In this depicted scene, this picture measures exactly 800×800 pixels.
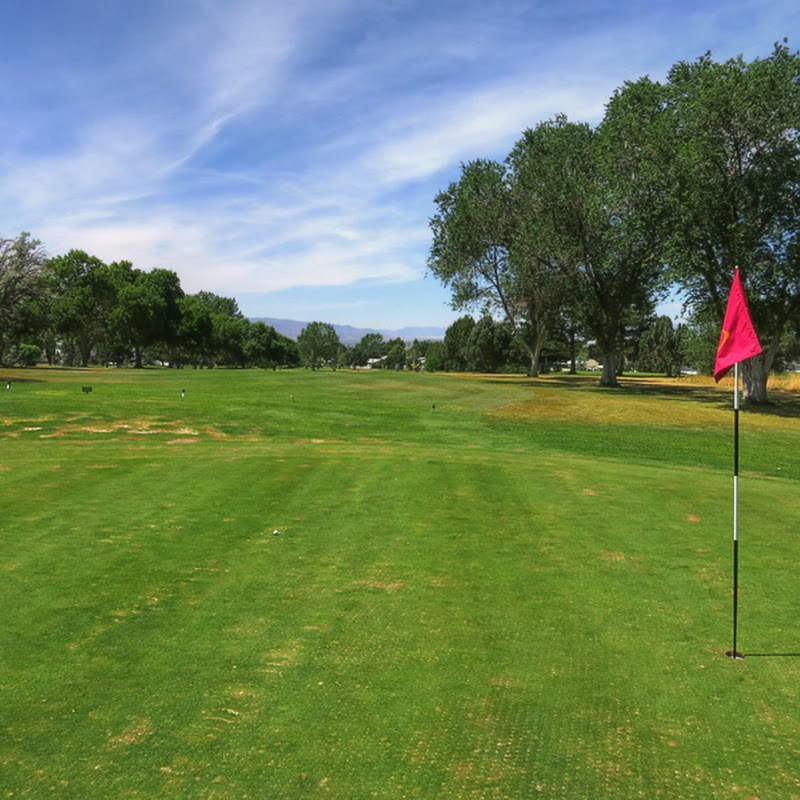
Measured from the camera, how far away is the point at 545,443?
24.7m

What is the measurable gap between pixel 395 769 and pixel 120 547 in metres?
6.21

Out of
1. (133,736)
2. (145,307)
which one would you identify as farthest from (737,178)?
(145,307)

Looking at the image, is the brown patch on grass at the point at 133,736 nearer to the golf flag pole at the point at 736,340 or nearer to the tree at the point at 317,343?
the golf flag pole at the point at 736,340

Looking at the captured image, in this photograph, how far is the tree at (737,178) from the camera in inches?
1387

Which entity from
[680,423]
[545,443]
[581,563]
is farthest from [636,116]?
[581,563]

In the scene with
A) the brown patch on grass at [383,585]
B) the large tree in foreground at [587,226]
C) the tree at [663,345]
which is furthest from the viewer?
the tree at [663,345]

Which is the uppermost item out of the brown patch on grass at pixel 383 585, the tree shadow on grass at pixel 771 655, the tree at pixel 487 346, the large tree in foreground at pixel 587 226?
the large tree in foreground at pixel 587 226

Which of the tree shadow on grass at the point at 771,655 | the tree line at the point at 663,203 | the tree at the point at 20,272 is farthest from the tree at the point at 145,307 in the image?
the tree shadow on grass at the point at 771,655

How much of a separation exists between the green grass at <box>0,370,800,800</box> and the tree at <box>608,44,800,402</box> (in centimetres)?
2679

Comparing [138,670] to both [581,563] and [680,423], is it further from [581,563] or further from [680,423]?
[680,423]

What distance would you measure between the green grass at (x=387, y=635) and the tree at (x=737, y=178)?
1055 inches

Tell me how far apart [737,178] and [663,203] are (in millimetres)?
4368

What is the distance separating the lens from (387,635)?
6734mm

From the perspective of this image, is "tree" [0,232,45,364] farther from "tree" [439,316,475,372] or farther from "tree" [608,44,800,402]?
"tree" [439,316,475,372]
